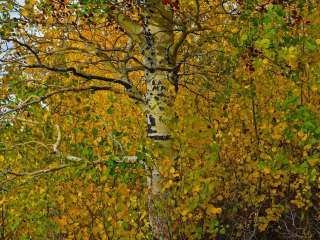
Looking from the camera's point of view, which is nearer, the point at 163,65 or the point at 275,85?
the point at 163,65

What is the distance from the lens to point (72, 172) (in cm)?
756

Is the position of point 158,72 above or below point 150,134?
above

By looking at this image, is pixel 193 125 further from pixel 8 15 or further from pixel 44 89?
pixel 8 15

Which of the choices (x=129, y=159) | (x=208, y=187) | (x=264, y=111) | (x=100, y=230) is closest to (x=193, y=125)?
(x=129, y=159)

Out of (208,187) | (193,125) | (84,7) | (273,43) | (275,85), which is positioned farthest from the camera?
(275,85)

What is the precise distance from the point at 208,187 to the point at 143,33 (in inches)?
119

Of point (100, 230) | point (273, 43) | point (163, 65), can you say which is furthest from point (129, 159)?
point (273, 43)

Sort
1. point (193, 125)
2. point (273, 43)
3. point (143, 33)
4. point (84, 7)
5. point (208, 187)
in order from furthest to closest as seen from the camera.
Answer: point (143, 33) → point (193, 125) → point (84, 7) → point (208, 187) → point (273, 43)

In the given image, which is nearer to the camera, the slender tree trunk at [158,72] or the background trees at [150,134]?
the background trees at [150,134]

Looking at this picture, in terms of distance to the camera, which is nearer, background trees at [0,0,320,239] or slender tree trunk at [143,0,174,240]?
background trees at [0,0,320,239]

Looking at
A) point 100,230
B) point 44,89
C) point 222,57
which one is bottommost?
point 100,230

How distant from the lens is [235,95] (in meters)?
9.38

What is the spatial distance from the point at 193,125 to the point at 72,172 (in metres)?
2.00

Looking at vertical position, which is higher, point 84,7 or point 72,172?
point 84,7
